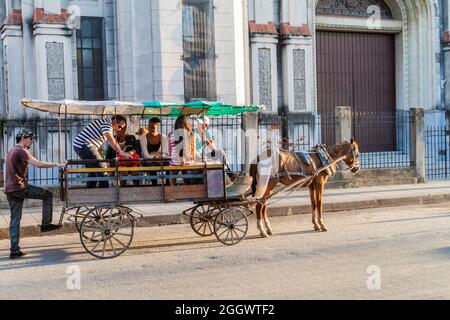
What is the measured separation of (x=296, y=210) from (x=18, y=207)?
261 inches

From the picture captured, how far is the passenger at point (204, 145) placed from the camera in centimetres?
1003

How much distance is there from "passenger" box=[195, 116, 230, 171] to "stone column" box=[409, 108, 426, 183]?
9.14 metres

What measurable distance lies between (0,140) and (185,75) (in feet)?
18.3

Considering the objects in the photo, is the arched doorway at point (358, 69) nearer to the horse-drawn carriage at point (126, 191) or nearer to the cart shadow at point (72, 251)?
the cart shadow at point (72, 251)

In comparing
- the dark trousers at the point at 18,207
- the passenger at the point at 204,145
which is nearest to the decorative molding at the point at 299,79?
the passenger at the point at 204,145

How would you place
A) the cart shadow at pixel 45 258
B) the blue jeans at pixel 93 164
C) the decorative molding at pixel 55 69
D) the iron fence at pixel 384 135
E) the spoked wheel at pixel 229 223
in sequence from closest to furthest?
1. the cart shadow at pixel 45 258
2. the blue jeans at pixel 93 164
3. the spoked wheel at pixel 229 223
4. the decorative molding at pixel 55 69
5. the iron fence at pixel 384 135

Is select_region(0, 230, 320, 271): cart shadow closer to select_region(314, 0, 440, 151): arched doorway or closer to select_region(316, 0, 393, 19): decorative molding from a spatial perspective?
select_region(314, 0, 440, 151): arched doorway

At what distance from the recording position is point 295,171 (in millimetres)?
10578

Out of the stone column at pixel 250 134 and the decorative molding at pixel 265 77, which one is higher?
the decorative molding at pixel 265 77

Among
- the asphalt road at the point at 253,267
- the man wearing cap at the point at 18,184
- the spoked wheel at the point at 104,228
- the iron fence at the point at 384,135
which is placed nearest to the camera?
the asphalt road at the point at 253,267

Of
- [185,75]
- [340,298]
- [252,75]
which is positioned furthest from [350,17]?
[340,298]

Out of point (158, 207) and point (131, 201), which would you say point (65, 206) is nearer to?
point (131, 201)

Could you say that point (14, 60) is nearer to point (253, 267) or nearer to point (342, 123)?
point (342, 123)

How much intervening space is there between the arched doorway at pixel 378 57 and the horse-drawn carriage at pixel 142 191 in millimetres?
12267
